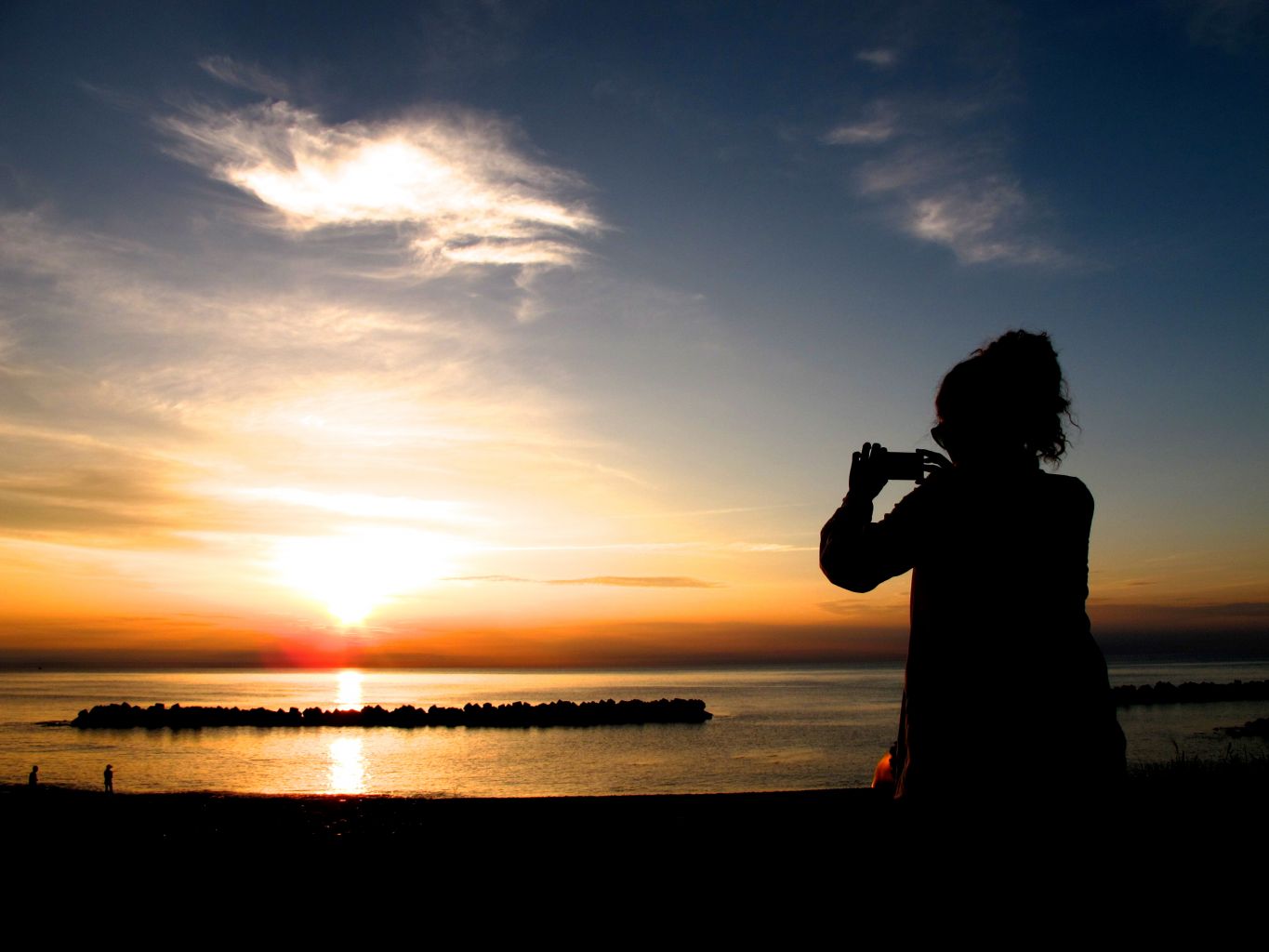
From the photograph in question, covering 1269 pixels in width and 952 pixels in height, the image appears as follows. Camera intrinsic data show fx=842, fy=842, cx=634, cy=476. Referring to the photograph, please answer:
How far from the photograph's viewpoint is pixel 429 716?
6216 cm

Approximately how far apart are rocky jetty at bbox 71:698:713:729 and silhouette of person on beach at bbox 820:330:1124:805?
6031cm

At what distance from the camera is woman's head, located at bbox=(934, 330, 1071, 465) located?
182cm

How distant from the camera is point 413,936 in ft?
11.1

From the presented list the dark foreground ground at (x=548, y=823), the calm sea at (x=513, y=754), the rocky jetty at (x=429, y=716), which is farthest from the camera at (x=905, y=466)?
the rocky jetty at (x=429, y=716)

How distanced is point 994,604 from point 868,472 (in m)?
0.37

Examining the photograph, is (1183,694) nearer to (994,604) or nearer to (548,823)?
(548,823)

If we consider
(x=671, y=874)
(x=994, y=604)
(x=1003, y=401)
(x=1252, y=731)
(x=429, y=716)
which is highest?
(x=1003, y=401)

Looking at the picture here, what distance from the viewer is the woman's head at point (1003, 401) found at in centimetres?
182

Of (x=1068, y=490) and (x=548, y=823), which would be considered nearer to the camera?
(x=1068, y=490)

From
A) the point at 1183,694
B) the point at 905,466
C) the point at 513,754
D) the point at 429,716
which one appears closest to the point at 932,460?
the point at 905,466

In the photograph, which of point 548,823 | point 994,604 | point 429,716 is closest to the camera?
point 994,604

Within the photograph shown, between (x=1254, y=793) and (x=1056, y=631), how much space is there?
6.37 m

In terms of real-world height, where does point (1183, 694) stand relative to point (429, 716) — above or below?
below

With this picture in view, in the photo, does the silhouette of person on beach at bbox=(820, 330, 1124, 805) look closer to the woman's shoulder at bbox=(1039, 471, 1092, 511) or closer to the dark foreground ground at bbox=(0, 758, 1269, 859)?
Answer: the woman's shoulder at bbox=(1039, 471, 1092, 511)
